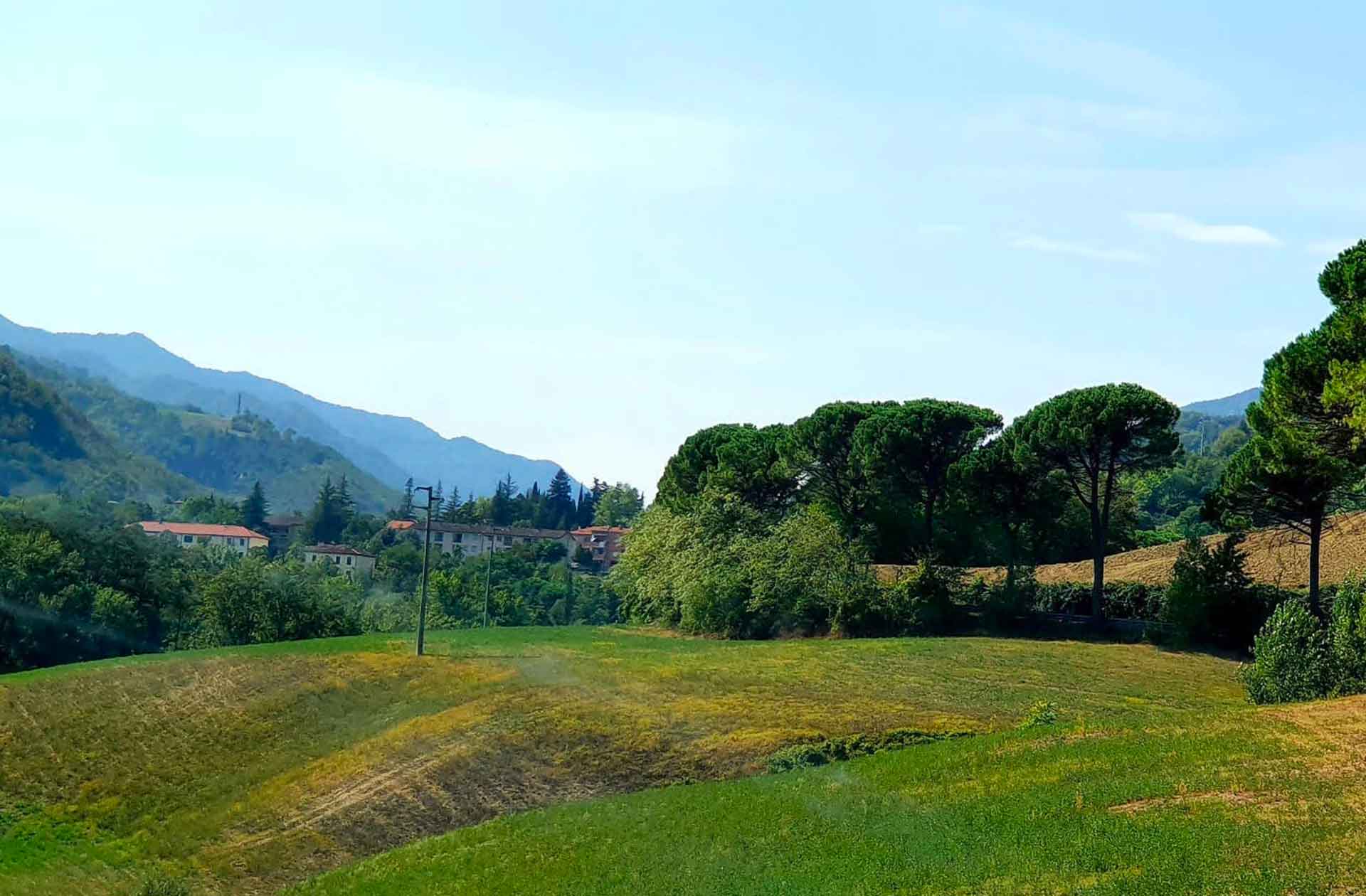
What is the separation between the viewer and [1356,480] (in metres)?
45.0

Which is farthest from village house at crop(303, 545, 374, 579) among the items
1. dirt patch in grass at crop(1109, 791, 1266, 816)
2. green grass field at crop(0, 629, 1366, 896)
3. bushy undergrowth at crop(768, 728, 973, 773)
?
dirt patch in grass at crop(1109, 791, 1266, 816)

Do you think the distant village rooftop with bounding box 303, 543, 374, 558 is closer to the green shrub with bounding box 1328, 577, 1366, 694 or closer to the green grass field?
the green grass field

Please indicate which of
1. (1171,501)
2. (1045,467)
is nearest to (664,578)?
(1045,467)

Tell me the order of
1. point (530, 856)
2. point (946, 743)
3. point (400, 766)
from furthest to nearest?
point (400, 766)
point (946, 743)
point (530, 856)

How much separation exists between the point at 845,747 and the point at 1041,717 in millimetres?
5450

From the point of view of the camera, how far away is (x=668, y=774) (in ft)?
116

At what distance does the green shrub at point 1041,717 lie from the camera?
33125 millimetres

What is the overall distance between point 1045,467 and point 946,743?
124ft

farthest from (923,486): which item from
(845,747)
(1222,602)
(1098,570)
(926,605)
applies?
(845,747)

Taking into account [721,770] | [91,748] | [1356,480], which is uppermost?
[1356,480]

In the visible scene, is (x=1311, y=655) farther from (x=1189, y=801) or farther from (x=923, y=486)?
(x=923, y=486)

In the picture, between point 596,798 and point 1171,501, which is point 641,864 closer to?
point 596,798

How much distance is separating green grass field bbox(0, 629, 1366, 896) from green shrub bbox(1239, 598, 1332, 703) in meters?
3.45

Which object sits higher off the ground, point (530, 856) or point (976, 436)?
point (976, 436)
